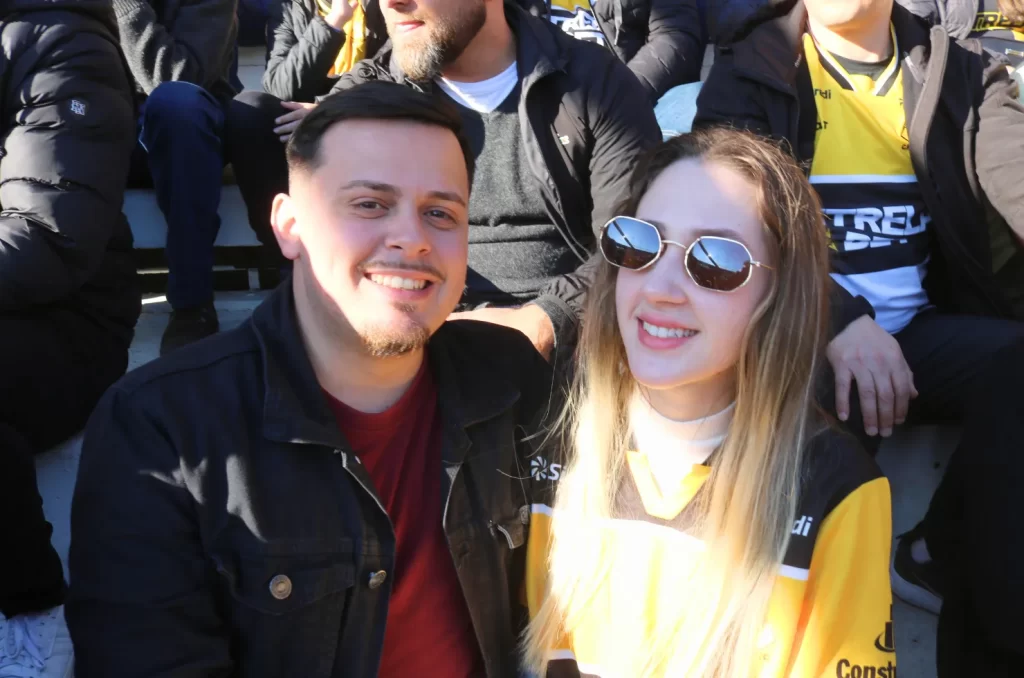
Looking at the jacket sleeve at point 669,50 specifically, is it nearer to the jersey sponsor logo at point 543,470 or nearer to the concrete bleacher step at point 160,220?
the concrete bleacher step at point 160,220

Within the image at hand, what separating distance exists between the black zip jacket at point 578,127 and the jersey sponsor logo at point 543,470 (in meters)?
1.10

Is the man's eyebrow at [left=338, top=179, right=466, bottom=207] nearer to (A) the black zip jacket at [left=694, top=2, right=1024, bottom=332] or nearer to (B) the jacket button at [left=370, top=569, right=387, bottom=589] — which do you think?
(B) the jacket button at [left=370, top=569, right=387, bottom=589]

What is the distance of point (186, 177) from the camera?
2.80 metres

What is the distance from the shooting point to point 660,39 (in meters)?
3.84

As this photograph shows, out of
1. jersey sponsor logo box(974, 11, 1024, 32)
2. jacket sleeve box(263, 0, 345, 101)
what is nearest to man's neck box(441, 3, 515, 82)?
jacket sleeve box(263, 0, 345, 101)

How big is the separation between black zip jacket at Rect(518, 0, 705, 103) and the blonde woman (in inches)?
86.4

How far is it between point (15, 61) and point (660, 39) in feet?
8.38

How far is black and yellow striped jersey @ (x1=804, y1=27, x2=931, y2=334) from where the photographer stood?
248 cm

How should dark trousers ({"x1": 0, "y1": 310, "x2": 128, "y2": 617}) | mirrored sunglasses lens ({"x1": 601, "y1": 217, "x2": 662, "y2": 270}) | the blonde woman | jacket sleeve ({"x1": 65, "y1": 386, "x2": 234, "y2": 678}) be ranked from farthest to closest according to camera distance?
dark trousers ({"x1": 0, "y1": 310, "x2": 128, "y2": 617}) → mirrored sunglasses lens ({"x1": 601, "y1": 217, "x2": 662, "y2": 270}) → the blonde woman → jacket sleeve ({"x1": 65, "y1": 386, "x2": 234, "y2": 678})

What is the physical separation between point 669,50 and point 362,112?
2518 mm

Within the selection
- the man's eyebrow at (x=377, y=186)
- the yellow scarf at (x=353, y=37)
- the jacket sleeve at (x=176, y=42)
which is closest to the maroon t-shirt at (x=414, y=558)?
the man's eyebrow at (x=377, y=186)

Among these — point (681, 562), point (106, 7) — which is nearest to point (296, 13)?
point (106, 7)

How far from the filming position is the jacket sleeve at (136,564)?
1346 millimetres

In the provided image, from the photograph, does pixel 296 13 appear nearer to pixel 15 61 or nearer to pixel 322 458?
pixel 15 61
